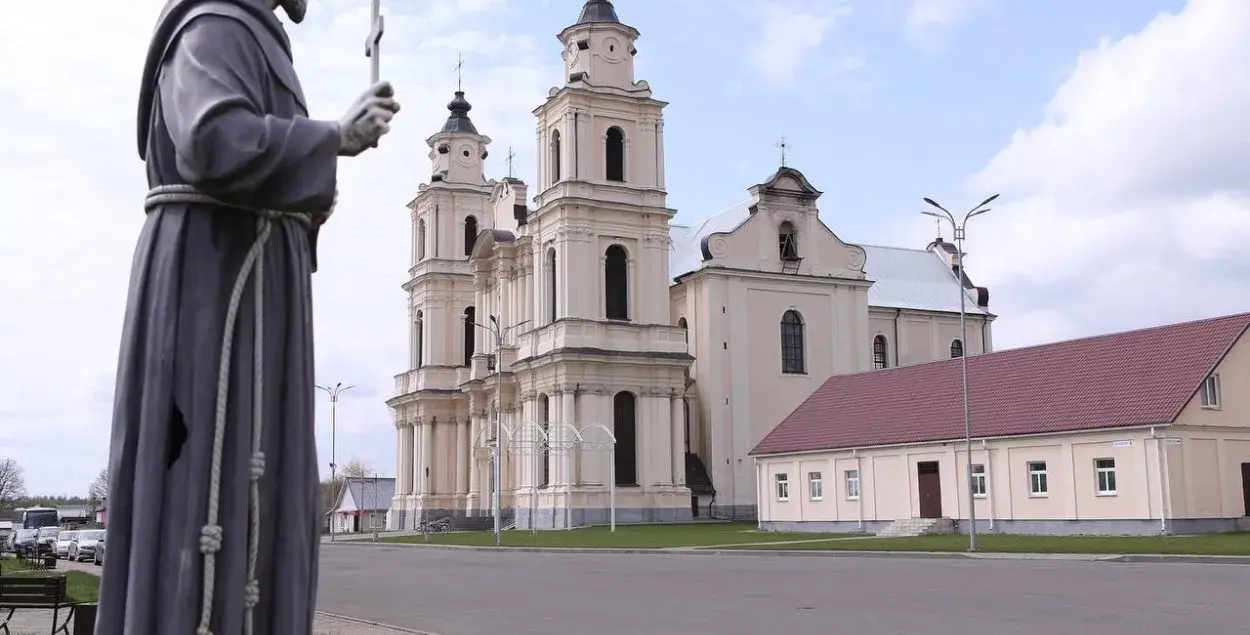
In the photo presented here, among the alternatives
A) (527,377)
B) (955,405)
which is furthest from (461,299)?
(955,405)

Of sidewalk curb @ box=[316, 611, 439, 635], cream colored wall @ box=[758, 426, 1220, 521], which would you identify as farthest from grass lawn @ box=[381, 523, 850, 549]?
sidewalk curb @ box=[316, 611, 439, 635]

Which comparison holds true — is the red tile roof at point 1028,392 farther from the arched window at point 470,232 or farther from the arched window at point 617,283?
the arched window at point 470,232

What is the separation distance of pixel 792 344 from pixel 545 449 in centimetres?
1366

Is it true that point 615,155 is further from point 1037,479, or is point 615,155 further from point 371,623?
point 371,623

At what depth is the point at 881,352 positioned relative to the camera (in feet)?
221

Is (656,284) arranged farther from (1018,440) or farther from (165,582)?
(165,582)

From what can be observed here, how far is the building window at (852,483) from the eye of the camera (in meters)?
42.5

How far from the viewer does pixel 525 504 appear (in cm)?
5456

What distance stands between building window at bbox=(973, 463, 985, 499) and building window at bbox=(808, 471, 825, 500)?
20.8ft

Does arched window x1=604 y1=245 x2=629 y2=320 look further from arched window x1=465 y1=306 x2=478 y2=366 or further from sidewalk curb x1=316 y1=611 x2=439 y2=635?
sidewalk curb x1=316 y1=611 x2=439 y2=635

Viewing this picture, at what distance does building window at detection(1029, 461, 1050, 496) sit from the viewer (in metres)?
36.5

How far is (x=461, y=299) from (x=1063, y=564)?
164 feet

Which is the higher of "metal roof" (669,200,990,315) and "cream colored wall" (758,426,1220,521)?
"metal roof" (669,200,990,315)

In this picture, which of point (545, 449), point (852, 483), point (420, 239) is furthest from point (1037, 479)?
point (420, 239)
